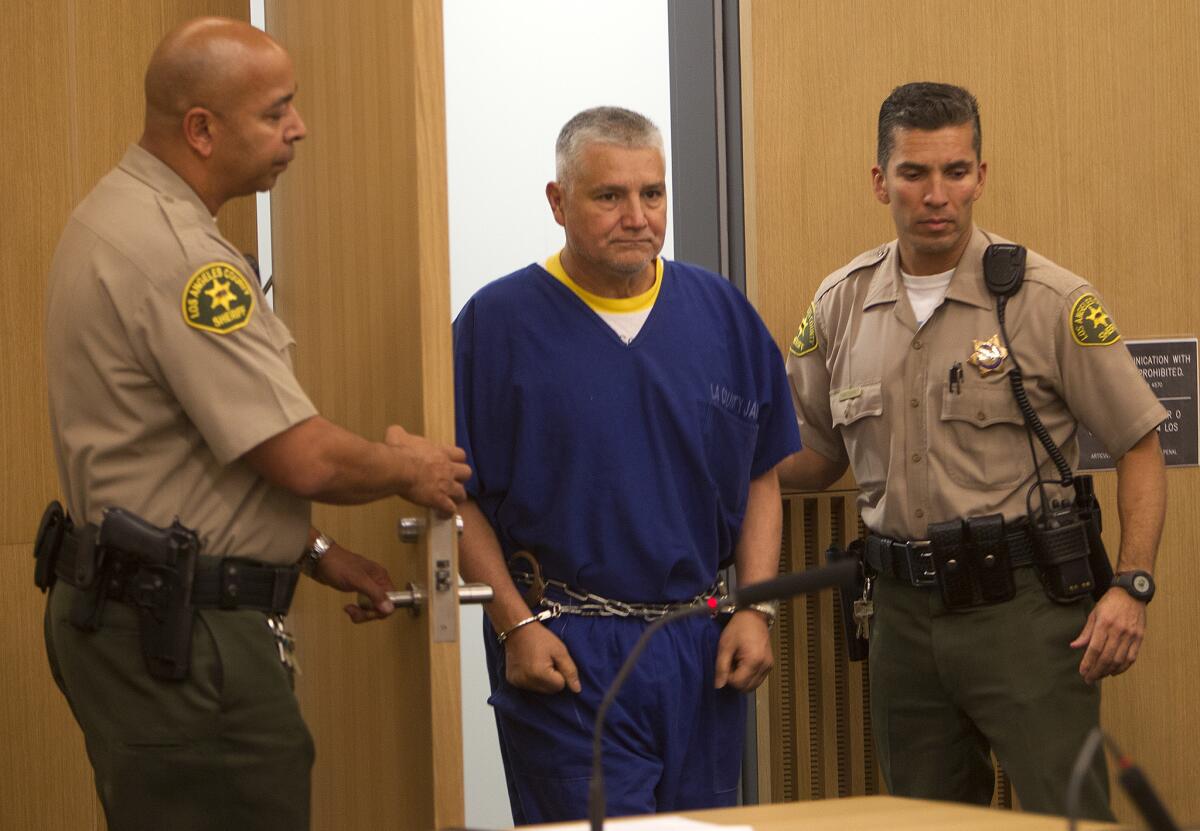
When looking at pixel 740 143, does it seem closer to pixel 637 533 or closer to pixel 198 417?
pixel 637 533

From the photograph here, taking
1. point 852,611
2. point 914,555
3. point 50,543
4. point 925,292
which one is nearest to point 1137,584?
point 914,555

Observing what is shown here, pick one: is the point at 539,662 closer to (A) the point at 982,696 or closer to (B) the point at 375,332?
(B) the point at 375,332

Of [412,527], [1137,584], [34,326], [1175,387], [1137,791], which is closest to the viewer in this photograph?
[1137,791]

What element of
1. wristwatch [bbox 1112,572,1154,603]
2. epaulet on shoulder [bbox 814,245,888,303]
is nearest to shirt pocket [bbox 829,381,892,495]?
epaulet on shoulder [bbox 814,245,888,303]

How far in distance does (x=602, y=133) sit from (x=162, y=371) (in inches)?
32.1

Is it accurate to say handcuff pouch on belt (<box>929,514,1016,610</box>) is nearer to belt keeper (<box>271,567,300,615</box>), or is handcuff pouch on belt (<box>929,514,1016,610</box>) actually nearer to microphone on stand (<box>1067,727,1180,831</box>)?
belt keeper (<box>271,567,300,615</box>)

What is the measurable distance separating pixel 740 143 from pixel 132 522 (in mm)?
1801

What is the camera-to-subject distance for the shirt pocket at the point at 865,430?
2838mm

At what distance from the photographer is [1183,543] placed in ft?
11.4

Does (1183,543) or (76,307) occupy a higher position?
(76,307)

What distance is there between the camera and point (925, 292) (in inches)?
113

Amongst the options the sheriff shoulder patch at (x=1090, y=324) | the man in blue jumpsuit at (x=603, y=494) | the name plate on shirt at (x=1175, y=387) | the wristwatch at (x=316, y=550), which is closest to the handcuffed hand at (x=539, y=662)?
the man in blue jumpsuit at (x=603, y=494)

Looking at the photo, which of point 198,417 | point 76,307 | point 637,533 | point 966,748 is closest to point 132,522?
point 198,417

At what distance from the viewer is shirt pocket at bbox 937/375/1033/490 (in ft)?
8.96
